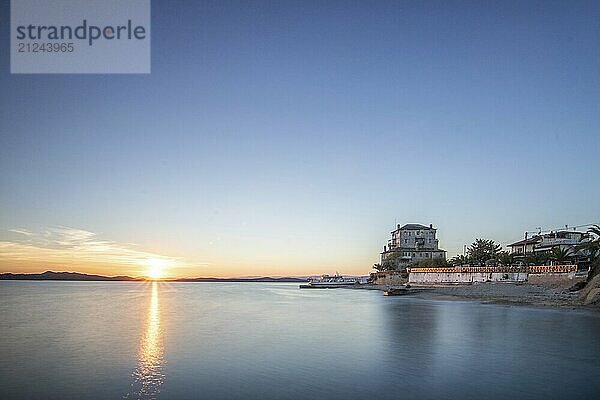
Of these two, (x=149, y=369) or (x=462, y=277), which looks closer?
(x=149, y=369)

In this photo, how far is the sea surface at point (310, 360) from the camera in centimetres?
1859

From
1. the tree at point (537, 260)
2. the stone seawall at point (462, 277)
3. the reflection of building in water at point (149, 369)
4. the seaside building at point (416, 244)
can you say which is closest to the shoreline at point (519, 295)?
the stone seawall at point (462, 277)

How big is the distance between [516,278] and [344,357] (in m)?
52.2

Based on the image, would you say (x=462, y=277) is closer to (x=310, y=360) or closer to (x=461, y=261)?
(x=461, y=261)

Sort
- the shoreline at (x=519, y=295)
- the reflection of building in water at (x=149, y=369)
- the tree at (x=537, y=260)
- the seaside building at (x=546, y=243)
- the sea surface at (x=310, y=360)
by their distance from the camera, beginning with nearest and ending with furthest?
the reflection of building in water at (x=149, y=369) → the sea surface at (x=310, y=360) → the shoreline at (x=519, y=295) → the tree at (x=537, y=260) → the seaside building at (x=546, y=243)

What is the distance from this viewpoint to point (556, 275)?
202 ft

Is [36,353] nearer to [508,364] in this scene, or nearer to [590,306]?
[508,364]

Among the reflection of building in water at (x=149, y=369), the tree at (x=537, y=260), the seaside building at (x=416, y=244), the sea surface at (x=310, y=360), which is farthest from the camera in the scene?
the seaside building at (x=416, y=244)

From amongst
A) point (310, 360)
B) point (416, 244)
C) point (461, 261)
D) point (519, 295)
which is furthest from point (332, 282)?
point (310, 360)

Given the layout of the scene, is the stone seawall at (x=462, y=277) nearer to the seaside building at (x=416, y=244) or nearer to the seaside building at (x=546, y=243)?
the seaside building at (x=546, y=243)

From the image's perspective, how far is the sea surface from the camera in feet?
61.0

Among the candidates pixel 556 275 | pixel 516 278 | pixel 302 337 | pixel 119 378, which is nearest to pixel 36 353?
pixel 119 378

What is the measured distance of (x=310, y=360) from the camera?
24703mm

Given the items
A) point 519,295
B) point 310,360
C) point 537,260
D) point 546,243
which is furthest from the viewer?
point 546,243
